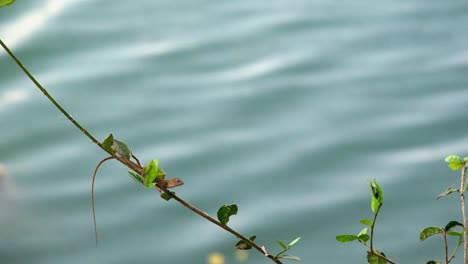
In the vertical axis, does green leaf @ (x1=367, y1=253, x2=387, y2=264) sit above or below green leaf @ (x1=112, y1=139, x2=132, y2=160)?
below

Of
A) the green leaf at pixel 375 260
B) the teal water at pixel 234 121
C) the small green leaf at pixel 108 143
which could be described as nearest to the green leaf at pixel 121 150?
the small green leaf at pixel 108 143

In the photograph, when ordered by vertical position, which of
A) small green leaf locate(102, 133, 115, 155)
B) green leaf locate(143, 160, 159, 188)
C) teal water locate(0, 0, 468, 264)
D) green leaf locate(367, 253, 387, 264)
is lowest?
green leaf locate(367, 253, 387, 264)

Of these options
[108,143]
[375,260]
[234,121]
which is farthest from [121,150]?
[234,121]

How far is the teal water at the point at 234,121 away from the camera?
2.56 metres

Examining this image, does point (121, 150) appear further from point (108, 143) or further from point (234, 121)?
point (234, 121)

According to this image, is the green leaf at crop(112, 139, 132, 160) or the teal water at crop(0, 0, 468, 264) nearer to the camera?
the green leaf at crop(112, 139, 132, 160)

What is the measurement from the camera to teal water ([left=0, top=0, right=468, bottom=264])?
2.56m

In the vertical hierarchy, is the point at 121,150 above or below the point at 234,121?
below

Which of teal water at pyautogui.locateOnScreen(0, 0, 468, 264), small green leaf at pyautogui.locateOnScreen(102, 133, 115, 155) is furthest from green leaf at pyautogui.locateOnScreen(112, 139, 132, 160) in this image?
teal water at pyautogui.locateOnScreen(0, 0, 468, 264)

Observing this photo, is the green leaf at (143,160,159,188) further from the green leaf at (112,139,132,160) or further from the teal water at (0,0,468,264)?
the teal water at (0,0,468,264)

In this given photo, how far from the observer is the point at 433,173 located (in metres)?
2.76

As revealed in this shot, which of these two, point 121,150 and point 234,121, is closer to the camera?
point 121,150

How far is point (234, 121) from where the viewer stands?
10.1ft

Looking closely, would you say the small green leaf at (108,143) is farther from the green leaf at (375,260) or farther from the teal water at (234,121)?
the teal water at (234,121)
